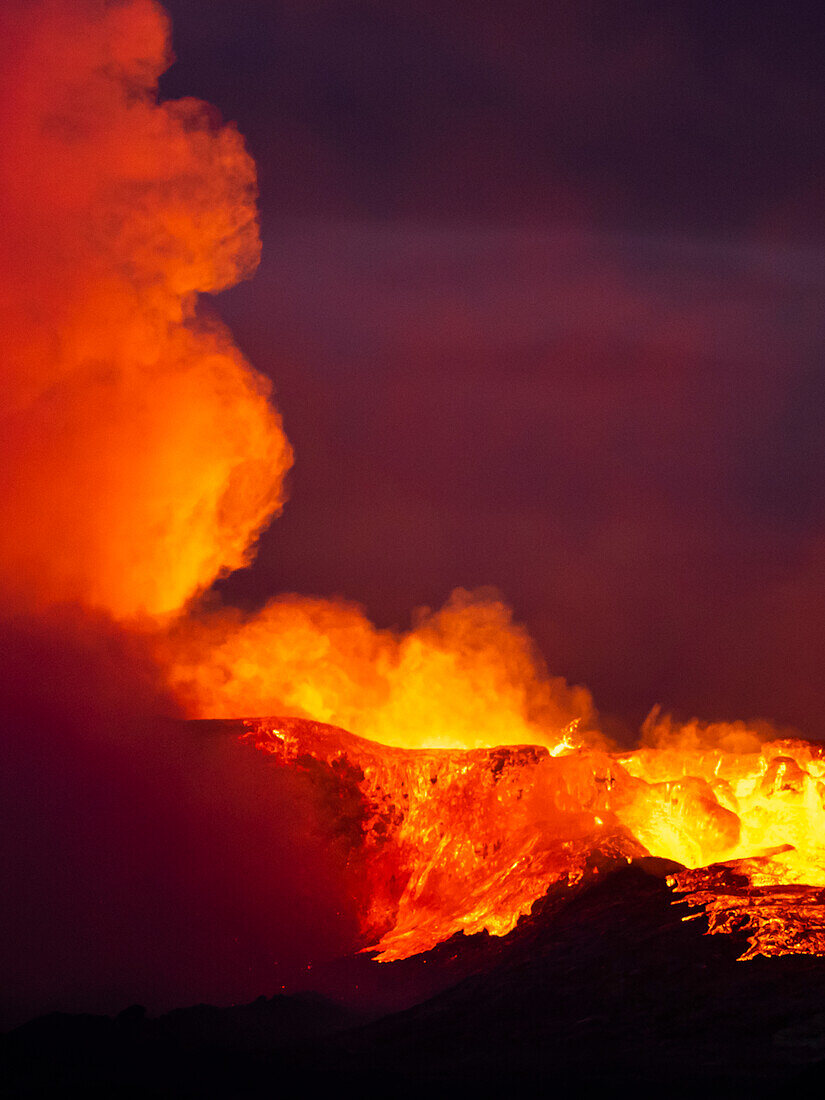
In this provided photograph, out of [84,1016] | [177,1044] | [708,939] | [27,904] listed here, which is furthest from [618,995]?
[27,904]

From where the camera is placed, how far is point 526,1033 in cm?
4625

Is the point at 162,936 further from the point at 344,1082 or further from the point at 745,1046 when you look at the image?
the point at 745,1046

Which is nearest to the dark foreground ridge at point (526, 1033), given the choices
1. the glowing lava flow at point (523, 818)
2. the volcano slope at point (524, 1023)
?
the volcano slope at point (524, 1023)

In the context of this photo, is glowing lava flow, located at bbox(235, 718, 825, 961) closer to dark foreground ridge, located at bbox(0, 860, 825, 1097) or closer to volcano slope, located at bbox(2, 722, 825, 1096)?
volcano slope, located at bbox(2, 722, 825, 1096)

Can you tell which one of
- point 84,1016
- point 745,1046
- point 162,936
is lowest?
point 745,1046

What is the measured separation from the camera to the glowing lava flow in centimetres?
6217

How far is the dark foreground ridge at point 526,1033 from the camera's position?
4109cm

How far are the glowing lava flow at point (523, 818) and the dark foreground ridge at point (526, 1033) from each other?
554 centimetres

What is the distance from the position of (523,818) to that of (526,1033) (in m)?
21.8

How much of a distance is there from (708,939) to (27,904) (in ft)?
105

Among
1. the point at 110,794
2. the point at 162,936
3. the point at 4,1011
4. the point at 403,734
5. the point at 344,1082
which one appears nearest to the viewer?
the point at 344,1082

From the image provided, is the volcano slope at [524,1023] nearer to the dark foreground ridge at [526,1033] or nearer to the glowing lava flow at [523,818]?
the dark foreground ridge at [526,1033]

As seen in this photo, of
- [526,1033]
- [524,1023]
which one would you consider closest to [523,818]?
[524,1023]

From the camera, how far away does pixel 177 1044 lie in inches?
1901
